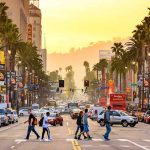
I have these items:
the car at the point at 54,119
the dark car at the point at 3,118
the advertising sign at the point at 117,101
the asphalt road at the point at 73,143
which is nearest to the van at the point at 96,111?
the advertising sign at the point at 117,101

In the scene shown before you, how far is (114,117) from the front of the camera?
71.9 metres

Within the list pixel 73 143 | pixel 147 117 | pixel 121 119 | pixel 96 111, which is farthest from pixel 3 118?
pixel 73 143

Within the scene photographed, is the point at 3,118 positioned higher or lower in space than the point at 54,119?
higher

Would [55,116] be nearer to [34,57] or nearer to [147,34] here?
[147,34]

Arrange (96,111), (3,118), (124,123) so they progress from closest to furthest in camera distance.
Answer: (3,118) → (124,123) → (96,111)

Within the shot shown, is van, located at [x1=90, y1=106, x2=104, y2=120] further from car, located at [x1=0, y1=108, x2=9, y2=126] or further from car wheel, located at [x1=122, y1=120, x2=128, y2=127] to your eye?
car, located at [x1=0, y1=108, x2=9, y2=126]

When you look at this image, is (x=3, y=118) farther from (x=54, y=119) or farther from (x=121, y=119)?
(x=121, y=119)

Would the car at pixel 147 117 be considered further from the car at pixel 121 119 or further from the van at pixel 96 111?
the car at pixel 121 119

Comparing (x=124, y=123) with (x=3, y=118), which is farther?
(x=124, y=123)

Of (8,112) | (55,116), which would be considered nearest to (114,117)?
(55,116)

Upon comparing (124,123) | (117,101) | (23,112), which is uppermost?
(117,101)

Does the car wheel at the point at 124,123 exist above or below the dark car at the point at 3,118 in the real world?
below

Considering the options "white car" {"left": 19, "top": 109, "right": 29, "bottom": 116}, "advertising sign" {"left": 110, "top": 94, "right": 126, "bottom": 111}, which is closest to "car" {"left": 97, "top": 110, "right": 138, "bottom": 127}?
"advertising sign" {"left": 110, "top": 94, "right": 126, "bottom": 111}

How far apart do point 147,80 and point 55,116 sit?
166 ft
